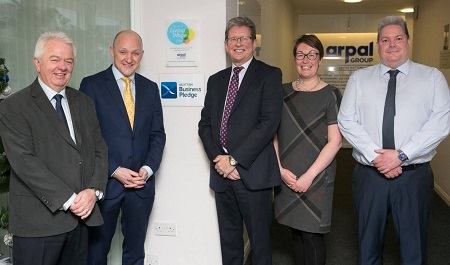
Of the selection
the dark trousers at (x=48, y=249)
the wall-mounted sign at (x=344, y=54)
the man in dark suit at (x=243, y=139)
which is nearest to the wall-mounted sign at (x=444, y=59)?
the man in dark suit at (x=243, y=139)

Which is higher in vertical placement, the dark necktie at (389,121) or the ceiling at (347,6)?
the ceiling at (347,6)

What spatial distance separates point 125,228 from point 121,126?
688 millimetres

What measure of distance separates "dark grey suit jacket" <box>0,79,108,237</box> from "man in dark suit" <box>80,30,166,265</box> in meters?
0.44

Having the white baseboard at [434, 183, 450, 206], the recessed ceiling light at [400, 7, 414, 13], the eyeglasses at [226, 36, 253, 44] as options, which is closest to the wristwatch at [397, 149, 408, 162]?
the eyeglasses at [226, 36, 253, 44]

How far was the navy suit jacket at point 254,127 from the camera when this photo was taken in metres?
2.60

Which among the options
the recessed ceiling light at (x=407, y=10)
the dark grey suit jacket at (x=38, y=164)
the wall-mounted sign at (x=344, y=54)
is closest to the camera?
the dark grey suit jacket at (x=38, y=164)

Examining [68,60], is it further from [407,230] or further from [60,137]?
[407,230]

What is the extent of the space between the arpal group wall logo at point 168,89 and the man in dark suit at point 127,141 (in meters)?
0.33

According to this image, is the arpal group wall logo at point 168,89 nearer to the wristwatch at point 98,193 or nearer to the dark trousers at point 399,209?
the wristwatch at point 98,193

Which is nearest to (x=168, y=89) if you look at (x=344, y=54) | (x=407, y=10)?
(x=407, y=10)

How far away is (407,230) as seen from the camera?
2547 millimetres

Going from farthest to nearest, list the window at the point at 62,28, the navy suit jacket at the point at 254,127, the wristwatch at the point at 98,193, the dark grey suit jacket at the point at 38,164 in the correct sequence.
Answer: the window at the point at 62,28 → the navy suit jacket at the point at 254,127 → the wristwatch at the point at 98,193 → the dark grey suit jacket at the point at 38,164

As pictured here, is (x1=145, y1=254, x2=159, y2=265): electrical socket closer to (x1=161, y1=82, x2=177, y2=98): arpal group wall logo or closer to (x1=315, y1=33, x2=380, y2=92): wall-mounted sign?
(x1=161, y1=82, x2=177, y2=98): arpal group wall logo

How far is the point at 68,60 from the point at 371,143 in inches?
69.2
